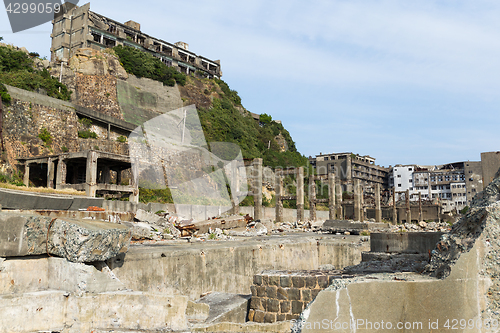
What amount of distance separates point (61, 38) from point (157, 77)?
12.5 m

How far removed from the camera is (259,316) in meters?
7.17

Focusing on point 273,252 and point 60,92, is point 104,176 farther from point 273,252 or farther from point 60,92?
point 273,252

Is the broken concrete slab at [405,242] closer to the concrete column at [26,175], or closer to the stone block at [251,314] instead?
the stone block at [251,314]

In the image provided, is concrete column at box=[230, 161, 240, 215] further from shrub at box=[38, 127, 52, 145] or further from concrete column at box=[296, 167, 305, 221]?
shrub at box=[38, 127, 52, 145]

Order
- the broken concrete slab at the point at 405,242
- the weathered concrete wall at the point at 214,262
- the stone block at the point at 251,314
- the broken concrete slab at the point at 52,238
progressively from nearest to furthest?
1. the broken concrete slab at the point at 52,238
2. the weathered concrete wall at the point at 214,262
3. the stone block at the point at 251,314
4. the broken concrete slab at the point at 405,242

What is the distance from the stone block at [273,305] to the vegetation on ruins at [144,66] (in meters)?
44.1

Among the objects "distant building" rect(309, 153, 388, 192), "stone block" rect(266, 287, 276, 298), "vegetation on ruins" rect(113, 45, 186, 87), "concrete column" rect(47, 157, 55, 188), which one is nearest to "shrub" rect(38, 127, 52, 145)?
"concrete column" rect(47, 157, 55, 188)

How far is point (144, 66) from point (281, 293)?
45.3 m

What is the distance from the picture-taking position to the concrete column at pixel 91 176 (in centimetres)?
2114

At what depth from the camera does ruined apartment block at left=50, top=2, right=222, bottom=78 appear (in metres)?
45.5

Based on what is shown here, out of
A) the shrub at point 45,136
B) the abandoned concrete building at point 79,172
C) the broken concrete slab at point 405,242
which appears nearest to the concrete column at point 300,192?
the abandoned concrete building at point 79,172

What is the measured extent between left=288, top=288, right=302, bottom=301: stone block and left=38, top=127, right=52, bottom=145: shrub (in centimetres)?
2738

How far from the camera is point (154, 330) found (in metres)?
5.03

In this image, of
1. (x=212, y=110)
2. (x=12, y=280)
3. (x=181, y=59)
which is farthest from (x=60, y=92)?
(x=12, y=280)
